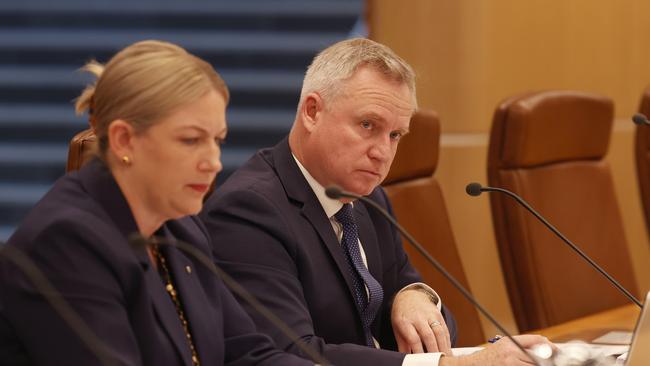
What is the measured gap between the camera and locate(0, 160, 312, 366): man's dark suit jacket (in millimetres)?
1590

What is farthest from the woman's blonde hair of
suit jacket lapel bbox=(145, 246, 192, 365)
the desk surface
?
the desk surface

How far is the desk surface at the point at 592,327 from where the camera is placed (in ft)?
8.98

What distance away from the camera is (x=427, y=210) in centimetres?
319

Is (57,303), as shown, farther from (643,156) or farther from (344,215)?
(643,156)

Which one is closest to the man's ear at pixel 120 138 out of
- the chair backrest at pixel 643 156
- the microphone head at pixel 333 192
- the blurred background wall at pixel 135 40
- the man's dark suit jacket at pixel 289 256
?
the microphone head at pixel 333 192

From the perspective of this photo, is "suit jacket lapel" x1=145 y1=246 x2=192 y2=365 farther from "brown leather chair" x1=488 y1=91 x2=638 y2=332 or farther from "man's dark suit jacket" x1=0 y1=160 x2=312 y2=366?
"brown leather chair" x1=488 y1=91 x2=638 y2=332

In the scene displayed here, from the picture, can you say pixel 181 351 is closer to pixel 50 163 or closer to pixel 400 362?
pixel 400 362

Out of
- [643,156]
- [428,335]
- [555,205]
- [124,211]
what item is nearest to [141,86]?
[124,211]

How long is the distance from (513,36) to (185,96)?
3.09m

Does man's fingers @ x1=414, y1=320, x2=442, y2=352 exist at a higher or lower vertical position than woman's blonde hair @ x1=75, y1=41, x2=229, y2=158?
lower

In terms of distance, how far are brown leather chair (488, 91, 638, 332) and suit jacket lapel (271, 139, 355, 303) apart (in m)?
1.12

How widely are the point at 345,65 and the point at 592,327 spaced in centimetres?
102

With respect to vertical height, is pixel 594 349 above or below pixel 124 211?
below

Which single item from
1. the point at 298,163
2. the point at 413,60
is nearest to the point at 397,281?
the point at 298,163
